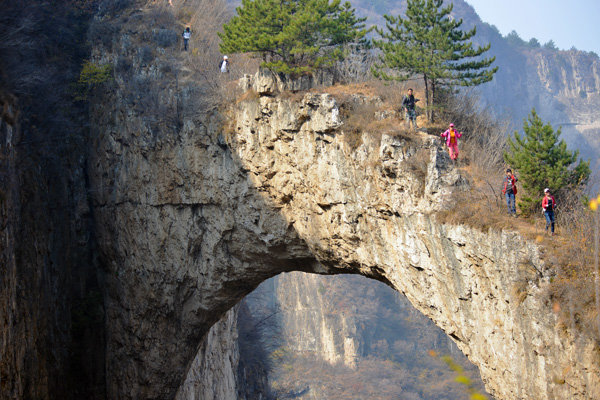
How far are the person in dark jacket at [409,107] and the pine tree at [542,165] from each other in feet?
8.48

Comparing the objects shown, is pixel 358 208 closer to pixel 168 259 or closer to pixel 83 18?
pixel 168 259

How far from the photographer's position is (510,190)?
10070 mm

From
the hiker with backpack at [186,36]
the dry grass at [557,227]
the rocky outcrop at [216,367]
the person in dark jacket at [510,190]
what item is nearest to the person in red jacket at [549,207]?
the dry grass at [557,227]

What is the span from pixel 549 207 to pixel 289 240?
6.91 meters

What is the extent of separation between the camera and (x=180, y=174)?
15648 mm

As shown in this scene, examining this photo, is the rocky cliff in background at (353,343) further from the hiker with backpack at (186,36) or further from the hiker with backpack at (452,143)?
the hiker with backpack at (452,143)

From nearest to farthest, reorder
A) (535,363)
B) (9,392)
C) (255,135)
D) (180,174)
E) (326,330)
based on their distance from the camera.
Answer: (535,363) → (9,392) → (255,135) → (180,174) → (326,330)

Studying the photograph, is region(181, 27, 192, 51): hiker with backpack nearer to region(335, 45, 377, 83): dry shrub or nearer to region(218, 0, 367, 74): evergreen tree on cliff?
region(218, 0, 367, 74): evergreen tree on cliff

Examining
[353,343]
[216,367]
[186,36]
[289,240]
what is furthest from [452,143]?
[353,343]

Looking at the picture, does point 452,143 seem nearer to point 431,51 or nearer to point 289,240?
point 431,51

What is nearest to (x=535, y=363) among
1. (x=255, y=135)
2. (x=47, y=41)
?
(x=255, y=135)

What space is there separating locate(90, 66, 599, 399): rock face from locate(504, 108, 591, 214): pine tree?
38.5 inches

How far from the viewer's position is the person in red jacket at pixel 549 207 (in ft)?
30.4

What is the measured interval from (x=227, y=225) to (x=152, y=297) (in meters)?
3.38
